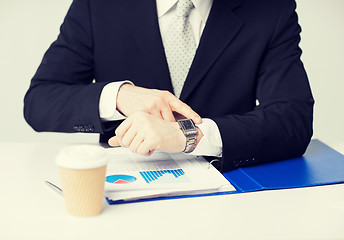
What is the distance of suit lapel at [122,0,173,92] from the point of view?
1733mm

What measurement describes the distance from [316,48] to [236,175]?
7.73 ft

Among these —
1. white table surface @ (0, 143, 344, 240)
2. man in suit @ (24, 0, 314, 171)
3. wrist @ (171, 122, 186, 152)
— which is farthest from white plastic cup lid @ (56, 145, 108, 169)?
man in suit @ (24, 0, 314, 171)

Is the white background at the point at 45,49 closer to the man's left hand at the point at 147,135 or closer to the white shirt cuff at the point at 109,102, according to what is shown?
the white shirt cuff at the point at 109,102

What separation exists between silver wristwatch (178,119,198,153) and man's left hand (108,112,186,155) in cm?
2

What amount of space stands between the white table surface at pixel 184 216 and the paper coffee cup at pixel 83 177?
0.03 meters

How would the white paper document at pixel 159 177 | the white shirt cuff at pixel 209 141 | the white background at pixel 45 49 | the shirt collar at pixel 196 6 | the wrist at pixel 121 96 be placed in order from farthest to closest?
1. the white background at pixel 45 49
2. the shirt collar at pixel 196 6
3. the wrist at pixel 121 96
4. the white shirt cuff at pixel 209 141
5. the white paper document at pixel 159 177

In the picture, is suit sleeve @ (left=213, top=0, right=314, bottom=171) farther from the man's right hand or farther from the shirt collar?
the shirt collar

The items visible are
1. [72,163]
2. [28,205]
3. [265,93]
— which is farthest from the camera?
[265,93]

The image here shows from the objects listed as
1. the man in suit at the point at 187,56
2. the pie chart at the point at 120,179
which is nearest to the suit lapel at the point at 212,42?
the man in suit at the point at 187,56

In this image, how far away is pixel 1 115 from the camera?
10.7 ft

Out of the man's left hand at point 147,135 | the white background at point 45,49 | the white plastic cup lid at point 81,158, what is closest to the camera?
the white plastic cup lid at point 81,158

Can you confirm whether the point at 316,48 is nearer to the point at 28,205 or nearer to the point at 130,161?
the point at 130,161

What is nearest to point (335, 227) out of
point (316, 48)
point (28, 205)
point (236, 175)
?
point (236, 175)

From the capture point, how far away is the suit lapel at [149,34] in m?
1.73
